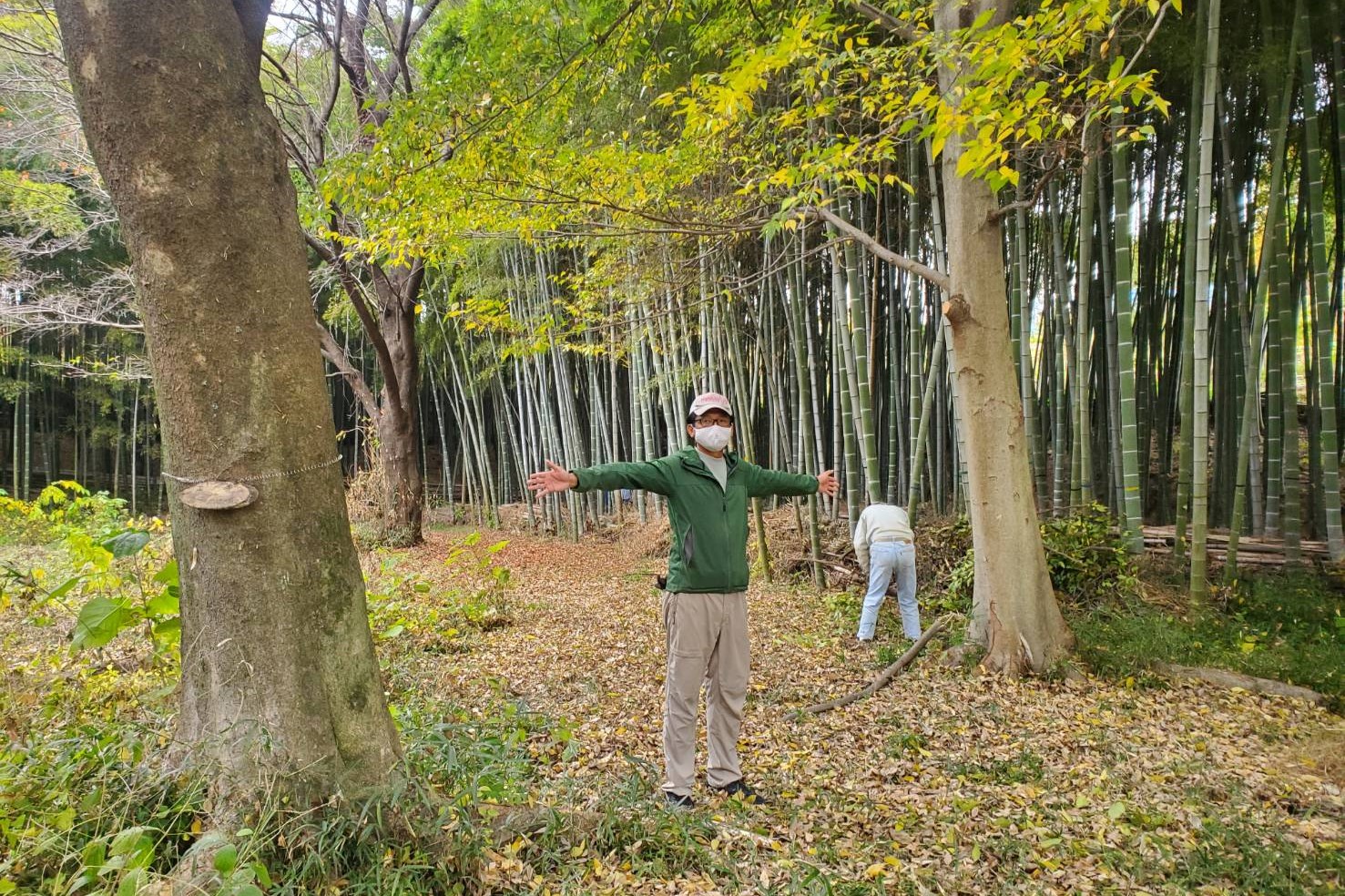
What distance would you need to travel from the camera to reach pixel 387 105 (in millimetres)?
3926

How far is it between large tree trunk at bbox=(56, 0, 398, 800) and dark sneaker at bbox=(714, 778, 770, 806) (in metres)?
1.20

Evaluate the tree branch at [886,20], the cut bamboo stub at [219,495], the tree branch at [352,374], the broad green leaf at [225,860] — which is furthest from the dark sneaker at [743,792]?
the tree branch at [352,374]

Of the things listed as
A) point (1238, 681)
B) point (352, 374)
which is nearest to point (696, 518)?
point (1238, 681)

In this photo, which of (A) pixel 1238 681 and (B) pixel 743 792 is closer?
(B) pixel 743 792

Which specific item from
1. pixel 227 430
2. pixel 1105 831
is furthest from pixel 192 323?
pixel 1105 831

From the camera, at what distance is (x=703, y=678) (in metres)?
2.36

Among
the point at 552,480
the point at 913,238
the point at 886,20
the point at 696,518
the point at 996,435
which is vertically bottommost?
the point at 696,518

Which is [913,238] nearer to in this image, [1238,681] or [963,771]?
[1238,681]

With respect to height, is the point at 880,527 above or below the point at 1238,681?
above

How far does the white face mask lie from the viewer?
7.85ft

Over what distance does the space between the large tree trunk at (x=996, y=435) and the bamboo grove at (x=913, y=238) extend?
163 mm

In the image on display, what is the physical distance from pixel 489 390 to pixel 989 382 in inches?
430

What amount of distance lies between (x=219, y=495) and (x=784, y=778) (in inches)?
81.2

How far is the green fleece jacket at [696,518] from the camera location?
2.31 m
